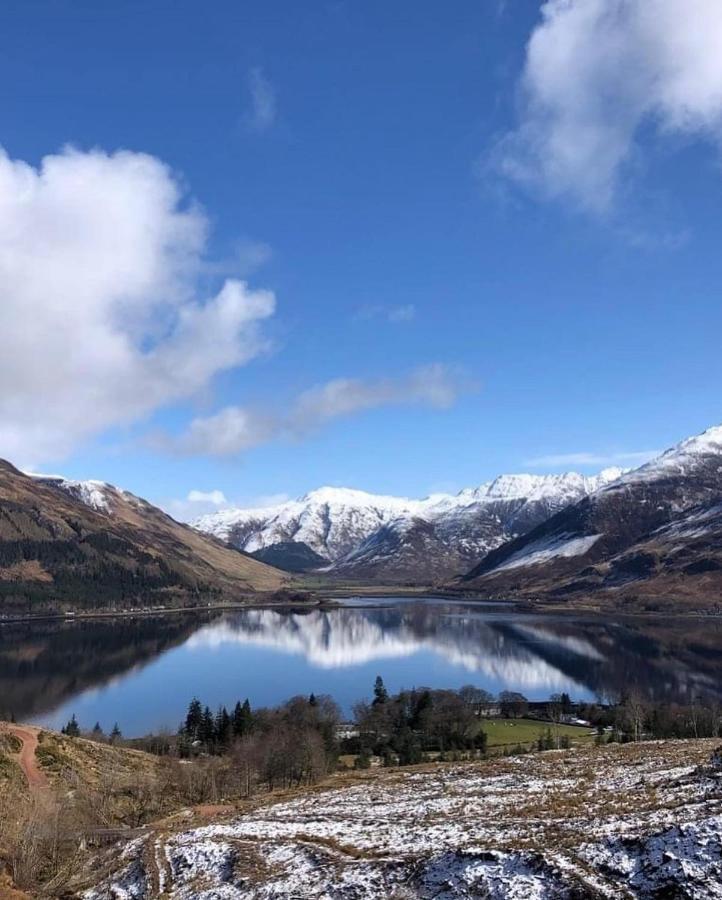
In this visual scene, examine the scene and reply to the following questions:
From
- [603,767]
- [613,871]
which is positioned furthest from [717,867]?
[603,767]

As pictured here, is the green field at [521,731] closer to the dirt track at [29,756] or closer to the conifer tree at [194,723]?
the conifer tree at [194,723]

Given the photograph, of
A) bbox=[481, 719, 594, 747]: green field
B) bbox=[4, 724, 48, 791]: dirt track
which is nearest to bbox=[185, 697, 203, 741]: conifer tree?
bbox=[4, 724, 48, 791]: dirt track

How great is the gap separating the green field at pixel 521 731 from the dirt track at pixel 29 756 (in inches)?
2606

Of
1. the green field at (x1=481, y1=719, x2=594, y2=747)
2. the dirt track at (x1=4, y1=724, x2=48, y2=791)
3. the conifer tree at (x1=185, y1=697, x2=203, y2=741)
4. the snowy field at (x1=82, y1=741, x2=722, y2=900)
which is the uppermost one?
the snowy field at (x1=82, y1=741, x2=722, y2=900)

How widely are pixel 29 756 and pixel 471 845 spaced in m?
65.8

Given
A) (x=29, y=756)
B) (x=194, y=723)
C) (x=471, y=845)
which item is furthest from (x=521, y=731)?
(x=471, y=845)

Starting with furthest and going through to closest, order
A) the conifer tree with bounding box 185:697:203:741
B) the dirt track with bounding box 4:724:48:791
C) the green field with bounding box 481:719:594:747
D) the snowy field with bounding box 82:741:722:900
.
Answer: the green field with bounding box 481:719:594:747
the conifer tree with bounding box 185:697:203:741
the dirt track with bounding box 4:724:48:791
the snowy field with bounding box 82:741:722:900

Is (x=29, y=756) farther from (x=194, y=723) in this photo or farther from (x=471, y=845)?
(x=471, y=845)

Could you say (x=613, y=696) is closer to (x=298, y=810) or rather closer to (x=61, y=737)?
(x=61, y=737)

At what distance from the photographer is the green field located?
375ft

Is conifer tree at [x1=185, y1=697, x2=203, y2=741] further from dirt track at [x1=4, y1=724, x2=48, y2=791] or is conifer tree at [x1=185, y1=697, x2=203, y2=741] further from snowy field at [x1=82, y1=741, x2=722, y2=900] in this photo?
snowy field at [x1=82, y1=741, x2=722, y2=900]

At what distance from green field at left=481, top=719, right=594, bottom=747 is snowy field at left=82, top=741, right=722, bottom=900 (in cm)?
7802

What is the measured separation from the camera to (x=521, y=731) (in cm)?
12438

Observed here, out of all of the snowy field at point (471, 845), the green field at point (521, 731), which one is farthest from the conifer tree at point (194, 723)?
the snowy field at point (471, 845)
